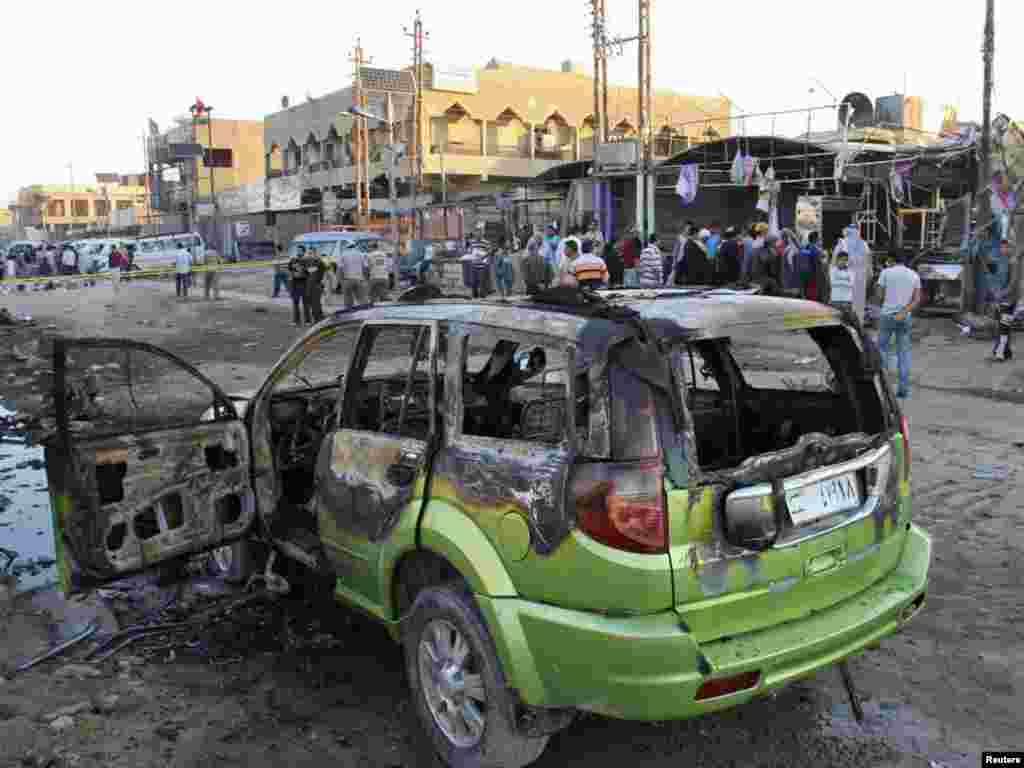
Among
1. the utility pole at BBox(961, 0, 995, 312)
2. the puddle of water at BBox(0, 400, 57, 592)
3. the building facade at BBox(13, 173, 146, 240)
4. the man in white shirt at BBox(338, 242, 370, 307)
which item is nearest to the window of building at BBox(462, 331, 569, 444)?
the puddle of water at BBox(0, 400, 57, 592)

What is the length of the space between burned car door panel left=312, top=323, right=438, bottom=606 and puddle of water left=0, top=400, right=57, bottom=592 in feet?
8.05

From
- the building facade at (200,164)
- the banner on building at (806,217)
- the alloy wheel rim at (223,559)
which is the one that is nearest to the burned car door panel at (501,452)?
the alloy wheel rim at (223,559)

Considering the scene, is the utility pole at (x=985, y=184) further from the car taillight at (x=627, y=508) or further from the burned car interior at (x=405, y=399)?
the car taillight at (x=627, y=508)

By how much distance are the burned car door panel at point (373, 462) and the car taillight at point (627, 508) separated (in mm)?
754

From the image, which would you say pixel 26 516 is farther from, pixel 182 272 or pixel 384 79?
pixel 384 79

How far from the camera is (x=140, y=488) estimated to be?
4.01m

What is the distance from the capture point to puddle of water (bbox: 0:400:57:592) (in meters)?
5.38

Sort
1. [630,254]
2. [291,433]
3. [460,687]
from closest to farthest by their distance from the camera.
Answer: [460,687] < [291,433] < [630,254]

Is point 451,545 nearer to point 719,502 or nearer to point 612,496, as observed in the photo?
point 612,496

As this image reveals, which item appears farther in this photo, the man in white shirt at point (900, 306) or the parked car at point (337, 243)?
the parked car at point (337, 243)

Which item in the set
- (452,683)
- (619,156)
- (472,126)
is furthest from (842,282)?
(472,126)

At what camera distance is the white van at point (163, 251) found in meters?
38.6

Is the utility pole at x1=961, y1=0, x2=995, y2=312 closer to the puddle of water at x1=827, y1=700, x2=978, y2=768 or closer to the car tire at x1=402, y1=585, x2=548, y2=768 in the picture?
the puddle of water at x1=827, y1=700, x2=978, y2=768

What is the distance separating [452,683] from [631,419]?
116 centimetres
